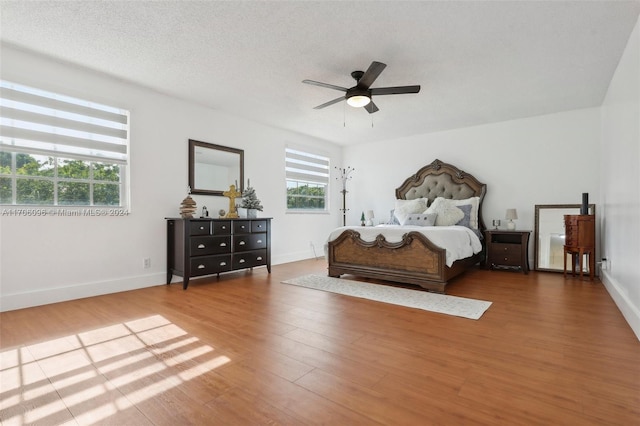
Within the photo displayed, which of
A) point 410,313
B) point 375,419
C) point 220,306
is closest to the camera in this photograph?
point 375,419

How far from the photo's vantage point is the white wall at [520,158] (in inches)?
187

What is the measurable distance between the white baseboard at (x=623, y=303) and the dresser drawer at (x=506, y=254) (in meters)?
1.03

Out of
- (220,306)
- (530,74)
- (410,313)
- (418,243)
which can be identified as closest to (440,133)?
(530,74)

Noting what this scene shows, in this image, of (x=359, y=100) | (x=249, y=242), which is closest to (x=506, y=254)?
(x=359, y=100)

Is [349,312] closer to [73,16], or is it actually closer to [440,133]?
[73,16]

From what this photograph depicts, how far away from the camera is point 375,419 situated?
1.38 meters

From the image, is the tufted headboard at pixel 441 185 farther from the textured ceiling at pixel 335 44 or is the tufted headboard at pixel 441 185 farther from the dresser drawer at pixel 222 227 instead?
the dresser drawer at pixel 222 227

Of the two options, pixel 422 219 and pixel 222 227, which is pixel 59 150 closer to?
pixel 222 227

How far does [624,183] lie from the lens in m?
2.95

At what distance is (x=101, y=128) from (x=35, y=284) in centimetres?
179

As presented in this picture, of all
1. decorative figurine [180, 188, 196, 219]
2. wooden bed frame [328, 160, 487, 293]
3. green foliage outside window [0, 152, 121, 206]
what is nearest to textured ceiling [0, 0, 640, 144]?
green foliage outside window [0, 152, 121, 206]

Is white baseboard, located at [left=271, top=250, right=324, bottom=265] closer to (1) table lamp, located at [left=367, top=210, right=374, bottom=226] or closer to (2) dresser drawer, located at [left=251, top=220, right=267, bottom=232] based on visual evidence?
(2) dresser drawer, located at [left=251, top=220, right=267, bottom=232]

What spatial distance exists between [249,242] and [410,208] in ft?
9.54

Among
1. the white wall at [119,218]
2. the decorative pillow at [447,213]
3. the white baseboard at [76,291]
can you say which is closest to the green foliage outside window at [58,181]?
the white wall at [119,218]
